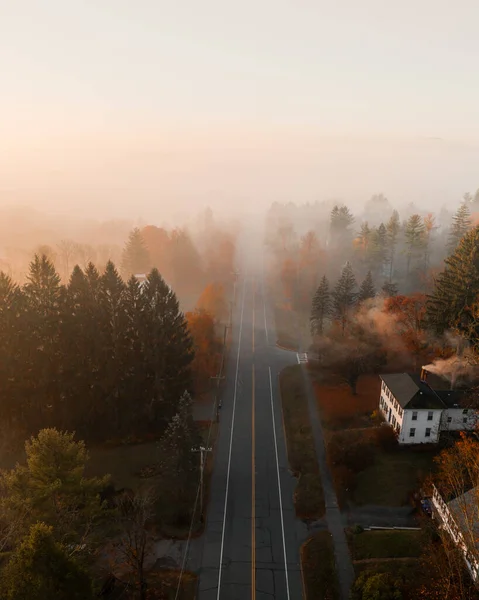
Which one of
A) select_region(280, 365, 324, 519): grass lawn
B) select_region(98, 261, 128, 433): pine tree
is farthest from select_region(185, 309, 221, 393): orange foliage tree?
select_region(98, 261, 128, 433): pine tree

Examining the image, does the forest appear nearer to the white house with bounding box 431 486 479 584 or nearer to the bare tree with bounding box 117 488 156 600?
the white house with bounding box 431 486 479 584


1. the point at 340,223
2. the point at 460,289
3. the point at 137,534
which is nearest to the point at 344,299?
the point at 460,289

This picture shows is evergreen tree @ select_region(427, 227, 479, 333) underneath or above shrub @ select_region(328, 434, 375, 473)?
above

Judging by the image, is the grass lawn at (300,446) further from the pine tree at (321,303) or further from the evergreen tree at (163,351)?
the evergreen tree at (163,351)

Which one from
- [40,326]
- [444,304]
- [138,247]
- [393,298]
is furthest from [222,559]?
[138,247]

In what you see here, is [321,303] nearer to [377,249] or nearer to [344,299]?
[344,299]

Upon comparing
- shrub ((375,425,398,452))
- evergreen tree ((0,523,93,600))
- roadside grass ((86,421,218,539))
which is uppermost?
evergreen tree ((0,523,93,600))
